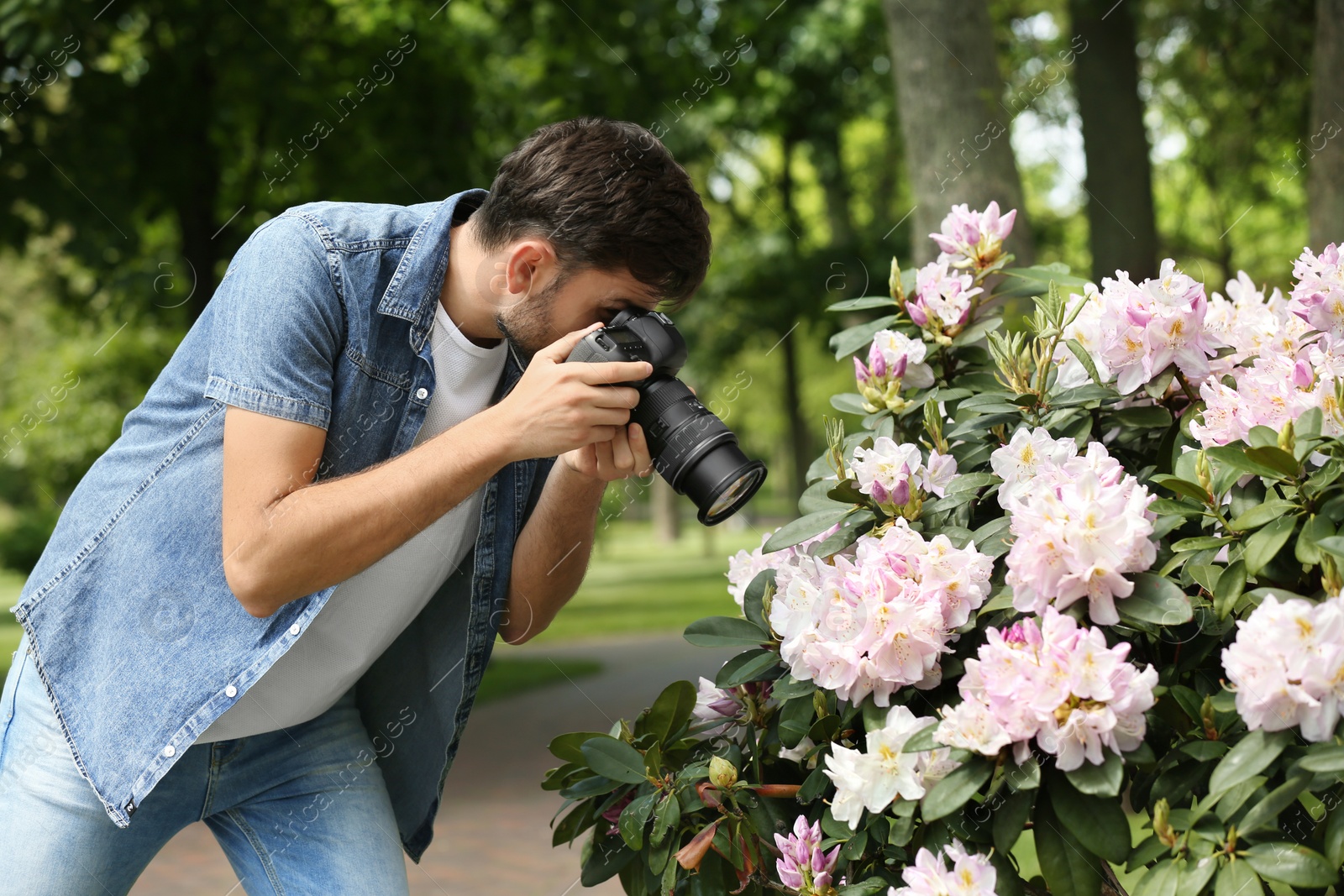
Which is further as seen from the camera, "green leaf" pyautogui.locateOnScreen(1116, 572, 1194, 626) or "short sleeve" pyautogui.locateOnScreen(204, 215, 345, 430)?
"short sleeve" pyautogui.locateOnScreen(204, 215, 345, 430)

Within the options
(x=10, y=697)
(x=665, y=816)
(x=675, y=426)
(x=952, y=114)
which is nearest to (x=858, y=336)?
(x=675, y=426)

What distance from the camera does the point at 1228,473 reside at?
1398 mm

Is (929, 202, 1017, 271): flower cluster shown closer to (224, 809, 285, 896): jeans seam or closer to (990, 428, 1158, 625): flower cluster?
(990, 428, 1158, 625): flower cluster

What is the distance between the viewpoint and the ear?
1849mm

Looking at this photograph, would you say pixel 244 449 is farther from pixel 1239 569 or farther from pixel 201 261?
pixel 201 261

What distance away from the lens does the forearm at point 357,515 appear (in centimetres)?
161

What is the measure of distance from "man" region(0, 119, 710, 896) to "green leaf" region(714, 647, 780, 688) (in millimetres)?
372

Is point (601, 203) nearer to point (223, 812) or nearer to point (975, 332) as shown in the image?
point (975, 332)

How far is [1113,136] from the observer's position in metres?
6.86

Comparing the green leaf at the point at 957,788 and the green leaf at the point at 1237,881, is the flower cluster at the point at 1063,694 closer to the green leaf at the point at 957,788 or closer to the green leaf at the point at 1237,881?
the green leaf at the point at 957,788

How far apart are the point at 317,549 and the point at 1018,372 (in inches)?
38.8

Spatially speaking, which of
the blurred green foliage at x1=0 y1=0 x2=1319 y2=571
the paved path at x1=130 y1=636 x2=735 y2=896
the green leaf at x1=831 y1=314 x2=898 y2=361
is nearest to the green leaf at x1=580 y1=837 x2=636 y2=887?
the green leaf at x1=831 y1=314 x2=898 y2=361

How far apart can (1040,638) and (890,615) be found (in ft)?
0.59

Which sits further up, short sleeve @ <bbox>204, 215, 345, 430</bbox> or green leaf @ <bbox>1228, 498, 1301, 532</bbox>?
short sleeve @ <bbox>204, 215, 345, 430</bbox>
